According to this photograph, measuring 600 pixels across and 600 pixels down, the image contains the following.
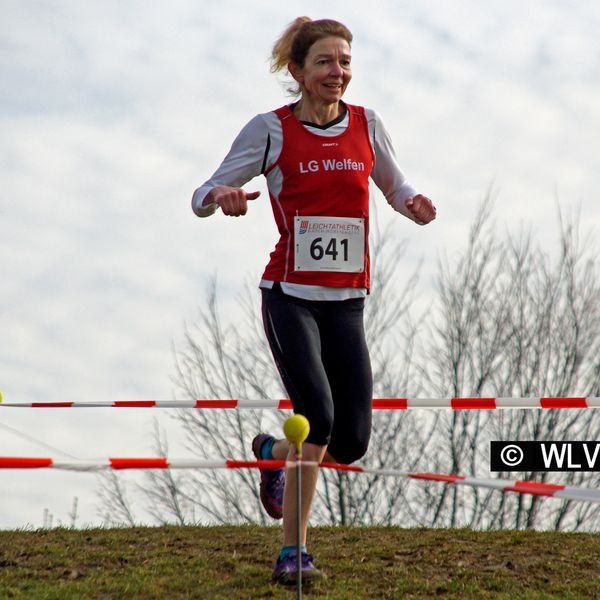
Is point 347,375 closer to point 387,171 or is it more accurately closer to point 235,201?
point 235,201

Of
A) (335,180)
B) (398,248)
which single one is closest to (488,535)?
(335,180)

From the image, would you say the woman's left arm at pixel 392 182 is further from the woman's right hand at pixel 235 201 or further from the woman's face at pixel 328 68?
the woman's right hand at pixel 235 201

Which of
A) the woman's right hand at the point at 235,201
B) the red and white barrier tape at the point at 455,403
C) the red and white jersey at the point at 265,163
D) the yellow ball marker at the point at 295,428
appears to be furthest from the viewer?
the red and white barrier tape at the point at 455,403

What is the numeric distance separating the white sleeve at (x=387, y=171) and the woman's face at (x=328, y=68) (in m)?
0.32

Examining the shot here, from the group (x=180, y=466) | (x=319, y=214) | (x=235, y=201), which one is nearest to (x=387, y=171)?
(x=319, y=214)

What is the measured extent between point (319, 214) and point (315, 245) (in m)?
0.14

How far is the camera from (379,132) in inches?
194

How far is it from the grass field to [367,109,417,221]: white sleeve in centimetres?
194

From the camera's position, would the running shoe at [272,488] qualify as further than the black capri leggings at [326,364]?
Yes

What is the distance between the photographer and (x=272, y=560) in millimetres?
5664

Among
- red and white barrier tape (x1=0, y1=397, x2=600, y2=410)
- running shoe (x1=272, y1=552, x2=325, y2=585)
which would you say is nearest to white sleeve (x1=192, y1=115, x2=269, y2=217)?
running shoe (x1=272, y1=552, x2=325, y2=585)

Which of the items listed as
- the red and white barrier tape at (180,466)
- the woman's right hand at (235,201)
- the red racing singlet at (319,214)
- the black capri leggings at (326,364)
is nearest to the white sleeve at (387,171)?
the red racing singlet at (319,214)

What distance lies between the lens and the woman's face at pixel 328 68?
461 centimetres

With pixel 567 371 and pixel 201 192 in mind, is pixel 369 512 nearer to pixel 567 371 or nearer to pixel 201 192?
pixel 567 371
